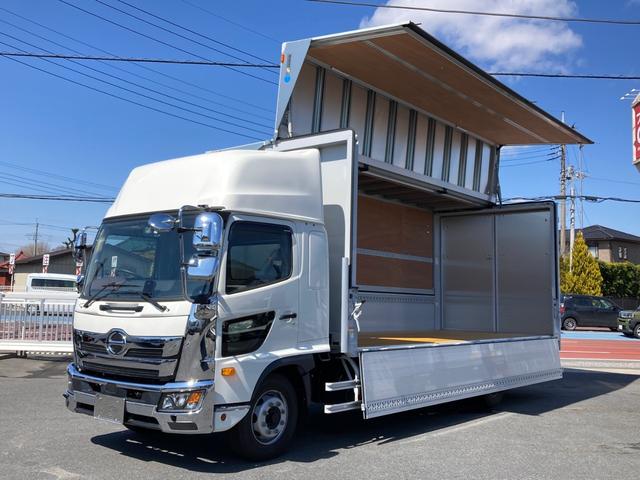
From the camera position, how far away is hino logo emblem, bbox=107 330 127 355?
18.3 feet

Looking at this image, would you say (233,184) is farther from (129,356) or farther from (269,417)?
(269,417)

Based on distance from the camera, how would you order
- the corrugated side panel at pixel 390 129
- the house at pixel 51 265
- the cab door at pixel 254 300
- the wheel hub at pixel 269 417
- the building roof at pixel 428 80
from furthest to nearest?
the house at pixel 51 265
the corrugated side panel at pixel 390 129
the building roof at pixel 428 80
the wheel hub at pixel 269 417
the cab door at pixel 254 300

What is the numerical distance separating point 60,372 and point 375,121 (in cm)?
814

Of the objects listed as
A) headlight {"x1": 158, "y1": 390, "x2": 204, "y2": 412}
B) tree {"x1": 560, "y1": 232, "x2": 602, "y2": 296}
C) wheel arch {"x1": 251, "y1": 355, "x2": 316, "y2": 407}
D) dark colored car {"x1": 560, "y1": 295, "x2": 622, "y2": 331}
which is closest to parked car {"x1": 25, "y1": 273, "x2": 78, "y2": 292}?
dark colored car {"x1": 560, "y1": 295, "x2": 622, "y2": 331}

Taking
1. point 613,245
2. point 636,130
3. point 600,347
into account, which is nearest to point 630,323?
point 600,347

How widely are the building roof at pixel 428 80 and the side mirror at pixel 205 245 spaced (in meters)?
2.69

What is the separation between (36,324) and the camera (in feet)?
43.9

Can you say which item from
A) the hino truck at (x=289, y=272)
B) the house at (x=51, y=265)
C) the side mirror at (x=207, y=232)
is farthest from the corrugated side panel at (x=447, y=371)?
the house at (x=51, y=265)

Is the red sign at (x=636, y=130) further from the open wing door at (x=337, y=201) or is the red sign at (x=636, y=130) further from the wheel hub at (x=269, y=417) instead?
the wheel hub at (x=269, y=417)

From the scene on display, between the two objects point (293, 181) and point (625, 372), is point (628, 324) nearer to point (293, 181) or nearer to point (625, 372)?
point (625, 372)

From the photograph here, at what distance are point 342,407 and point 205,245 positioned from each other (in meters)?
2.42

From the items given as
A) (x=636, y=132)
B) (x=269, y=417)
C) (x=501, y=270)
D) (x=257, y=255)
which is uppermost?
(x=636, y=132)

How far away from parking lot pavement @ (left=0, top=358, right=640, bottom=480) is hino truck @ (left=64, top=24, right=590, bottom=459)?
0.44 meters

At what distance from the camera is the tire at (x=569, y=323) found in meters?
29.8
